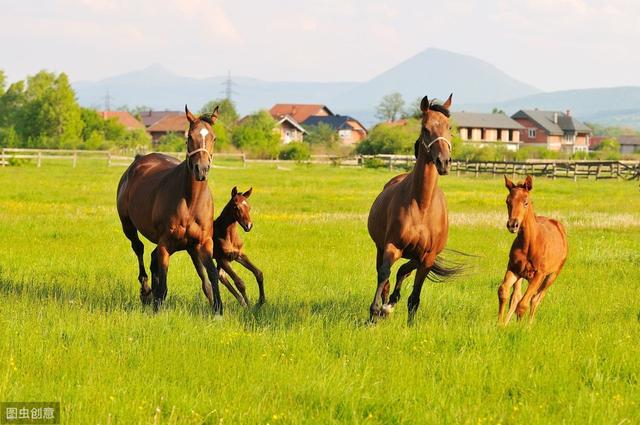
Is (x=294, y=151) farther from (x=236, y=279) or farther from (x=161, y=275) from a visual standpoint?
(x=161, y=275)

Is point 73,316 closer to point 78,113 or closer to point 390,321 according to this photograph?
point 390,321

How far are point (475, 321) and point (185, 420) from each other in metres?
4.94

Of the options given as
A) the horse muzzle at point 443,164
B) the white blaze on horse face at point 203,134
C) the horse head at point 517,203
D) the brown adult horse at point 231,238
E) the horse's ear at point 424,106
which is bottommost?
the brown adult horse at point 231,238

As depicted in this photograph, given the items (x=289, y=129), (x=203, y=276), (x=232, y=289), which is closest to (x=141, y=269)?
(x=232, y=289)

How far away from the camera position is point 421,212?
1030 cm

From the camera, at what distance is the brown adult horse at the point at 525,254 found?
10156 mm

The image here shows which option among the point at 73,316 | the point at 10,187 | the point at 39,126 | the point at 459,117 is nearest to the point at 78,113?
the point at 39,126

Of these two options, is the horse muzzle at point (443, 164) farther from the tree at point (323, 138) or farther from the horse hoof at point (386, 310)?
the tree at point (323, 138)

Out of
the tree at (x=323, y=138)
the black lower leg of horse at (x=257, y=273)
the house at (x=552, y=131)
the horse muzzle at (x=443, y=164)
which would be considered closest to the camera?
the horse muzzle at (x=443, y=164)

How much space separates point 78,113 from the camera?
9375cm

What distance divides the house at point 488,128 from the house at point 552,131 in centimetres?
723

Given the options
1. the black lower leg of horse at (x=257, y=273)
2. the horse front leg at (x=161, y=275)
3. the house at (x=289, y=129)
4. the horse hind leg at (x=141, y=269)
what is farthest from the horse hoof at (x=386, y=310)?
the house at (x=289, y=129)

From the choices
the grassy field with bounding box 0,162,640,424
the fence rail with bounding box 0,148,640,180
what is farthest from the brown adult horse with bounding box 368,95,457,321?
the fence rail with bounding box 0,148,640,180

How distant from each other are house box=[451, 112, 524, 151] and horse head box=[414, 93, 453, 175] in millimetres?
139780
